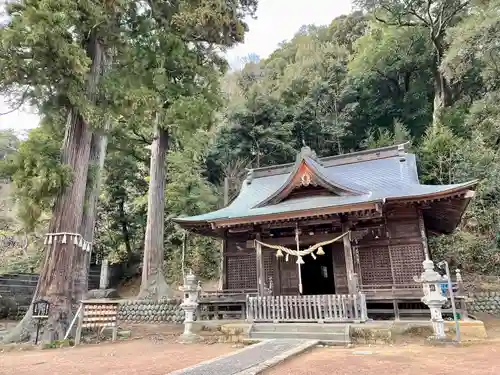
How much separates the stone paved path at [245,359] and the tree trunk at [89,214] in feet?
17.3

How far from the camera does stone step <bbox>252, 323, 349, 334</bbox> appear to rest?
7906mm

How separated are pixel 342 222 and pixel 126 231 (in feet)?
51.5

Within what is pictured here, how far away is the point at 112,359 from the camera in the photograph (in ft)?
20.9

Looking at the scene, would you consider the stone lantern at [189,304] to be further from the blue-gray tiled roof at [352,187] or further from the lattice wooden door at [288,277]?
the lattice wooden door at [288,277]

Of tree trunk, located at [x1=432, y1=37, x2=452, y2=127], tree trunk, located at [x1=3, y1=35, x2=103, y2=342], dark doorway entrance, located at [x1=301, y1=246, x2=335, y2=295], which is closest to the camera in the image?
tree trunk, located at [x1=3, y1=35, x2=103, y2=342]

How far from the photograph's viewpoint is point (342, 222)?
9.58 meters

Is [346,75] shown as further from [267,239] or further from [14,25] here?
[14,25]

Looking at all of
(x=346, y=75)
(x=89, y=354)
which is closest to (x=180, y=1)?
(x=89, y=354)

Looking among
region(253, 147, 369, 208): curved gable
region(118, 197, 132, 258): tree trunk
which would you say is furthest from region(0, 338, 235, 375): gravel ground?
region(118, 197, 132, 258): tree trunk

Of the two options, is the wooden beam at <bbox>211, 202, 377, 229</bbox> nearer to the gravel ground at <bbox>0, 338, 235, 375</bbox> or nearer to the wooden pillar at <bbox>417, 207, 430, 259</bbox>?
the wooden pillar at <bbox>417, 207, 430, 259</bbox>

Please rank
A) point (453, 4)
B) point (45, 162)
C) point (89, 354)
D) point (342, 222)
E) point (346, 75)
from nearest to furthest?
point (89, 354) < point (45, 162) < point (342, 222) < point (453, 4) < point (346, 75)

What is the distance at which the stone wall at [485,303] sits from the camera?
37.8 feet

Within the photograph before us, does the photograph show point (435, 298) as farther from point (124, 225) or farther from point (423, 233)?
point (124, 225)

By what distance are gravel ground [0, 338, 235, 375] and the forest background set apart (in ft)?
11.3
